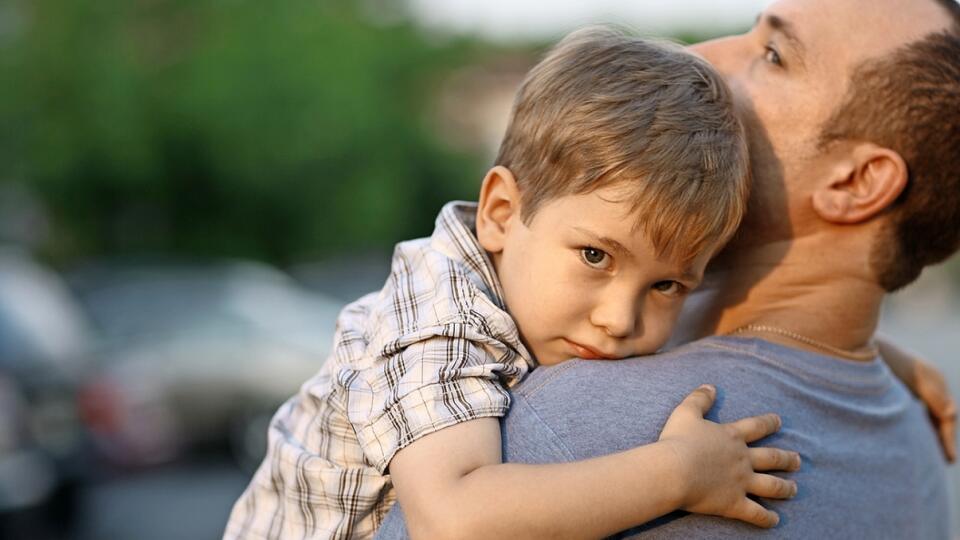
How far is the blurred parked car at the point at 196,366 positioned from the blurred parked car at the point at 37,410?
0.84 feet

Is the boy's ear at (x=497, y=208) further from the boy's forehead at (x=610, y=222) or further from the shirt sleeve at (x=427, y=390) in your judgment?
the shirt sleeve at (x=427, y=390)

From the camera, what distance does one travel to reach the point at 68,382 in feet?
23.8

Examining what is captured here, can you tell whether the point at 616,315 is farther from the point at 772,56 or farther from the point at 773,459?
the point at 772,56

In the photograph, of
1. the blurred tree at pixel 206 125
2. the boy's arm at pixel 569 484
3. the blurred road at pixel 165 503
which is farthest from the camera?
the blurred tree at pixel 206 125

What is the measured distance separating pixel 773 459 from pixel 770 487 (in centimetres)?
5

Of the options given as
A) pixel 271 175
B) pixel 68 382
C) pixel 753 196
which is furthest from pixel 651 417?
pixel 271 175

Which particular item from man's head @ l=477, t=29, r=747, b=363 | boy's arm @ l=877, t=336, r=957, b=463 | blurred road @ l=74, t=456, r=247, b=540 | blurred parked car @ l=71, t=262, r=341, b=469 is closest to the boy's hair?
man's head @ l=477, t=29, r=747, b=363

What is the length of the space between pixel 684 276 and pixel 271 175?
1502cm

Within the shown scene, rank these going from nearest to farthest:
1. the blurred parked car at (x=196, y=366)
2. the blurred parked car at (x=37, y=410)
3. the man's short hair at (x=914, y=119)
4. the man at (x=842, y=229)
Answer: the man at (x=842, y=229), the man's short hair at (x=914, y=119), the blurred parked car at (x=37, y=410), the blurred parked car at (x=196, y=366)

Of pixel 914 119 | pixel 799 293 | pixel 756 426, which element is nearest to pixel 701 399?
pixel 756 426

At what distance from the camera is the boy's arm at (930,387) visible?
10.2 feet

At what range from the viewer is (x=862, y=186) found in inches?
101

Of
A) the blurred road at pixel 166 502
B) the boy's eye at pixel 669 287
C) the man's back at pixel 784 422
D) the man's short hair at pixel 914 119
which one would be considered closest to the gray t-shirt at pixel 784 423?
the man's back at pixel 784 422

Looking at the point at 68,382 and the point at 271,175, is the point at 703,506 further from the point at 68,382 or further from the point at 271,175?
the point at 271,175
